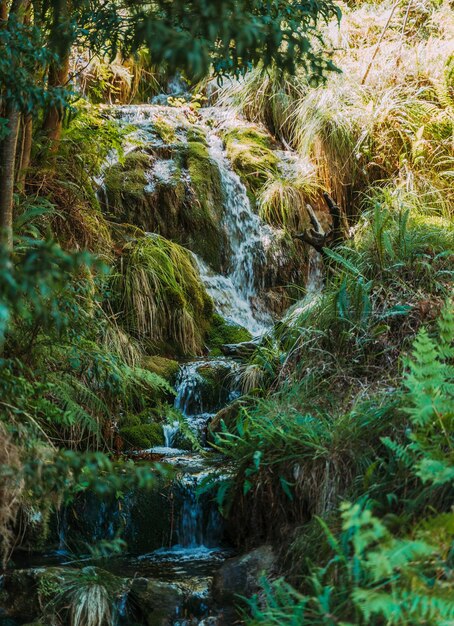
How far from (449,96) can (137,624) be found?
7.06 meters

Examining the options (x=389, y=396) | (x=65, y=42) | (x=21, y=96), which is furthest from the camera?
(x=389, y=396)

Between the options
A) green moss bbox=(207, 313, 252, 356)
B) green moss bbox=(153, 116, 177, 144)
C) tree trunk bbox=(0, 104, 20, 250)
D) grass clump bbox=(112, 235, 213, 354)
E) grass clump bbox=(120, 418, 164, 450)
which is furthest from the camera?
green moss bbox=(153, 116, 177, 144)

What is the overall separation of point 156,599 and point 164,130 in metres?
6.17

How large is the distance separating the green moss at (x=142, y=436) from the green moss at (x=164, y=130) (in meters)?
4.23

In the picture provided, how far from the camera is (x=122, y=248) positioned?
21.4 ft

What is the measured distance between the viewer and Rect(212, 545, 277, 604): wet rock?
3494 millimetres

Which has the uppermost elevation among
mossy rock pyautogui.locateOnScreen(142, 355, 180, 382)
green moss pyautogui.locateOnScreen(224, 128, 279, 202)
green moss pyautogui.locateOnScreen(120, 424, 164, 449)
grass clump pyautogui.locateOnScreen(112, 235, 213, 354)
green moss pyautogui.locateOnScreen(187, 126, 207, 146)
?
green moss pyautogui.locateOnScreen(187, 126, 207, 146)

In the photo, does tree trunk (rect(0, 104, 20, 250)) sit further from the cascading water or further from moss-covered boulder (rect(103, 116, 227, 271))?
moss-covered boulder (rect(103, 116, 227, 271))

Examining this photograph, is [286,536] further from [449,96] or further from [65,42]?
[449,96]

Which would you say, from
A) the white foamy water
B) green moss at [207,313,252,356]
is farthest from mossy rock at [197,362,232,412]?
the white foamy water

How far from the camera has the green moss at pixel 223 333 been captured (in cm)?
695

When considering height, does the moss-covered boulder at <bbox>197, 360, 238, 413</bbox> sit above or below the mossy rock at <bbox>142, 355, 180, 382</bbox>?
below

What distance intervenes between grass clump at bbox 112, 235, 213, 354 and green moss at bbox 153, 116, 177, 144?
76.0 inches

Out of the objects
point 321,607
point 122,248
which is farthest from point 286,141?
point 321,607
